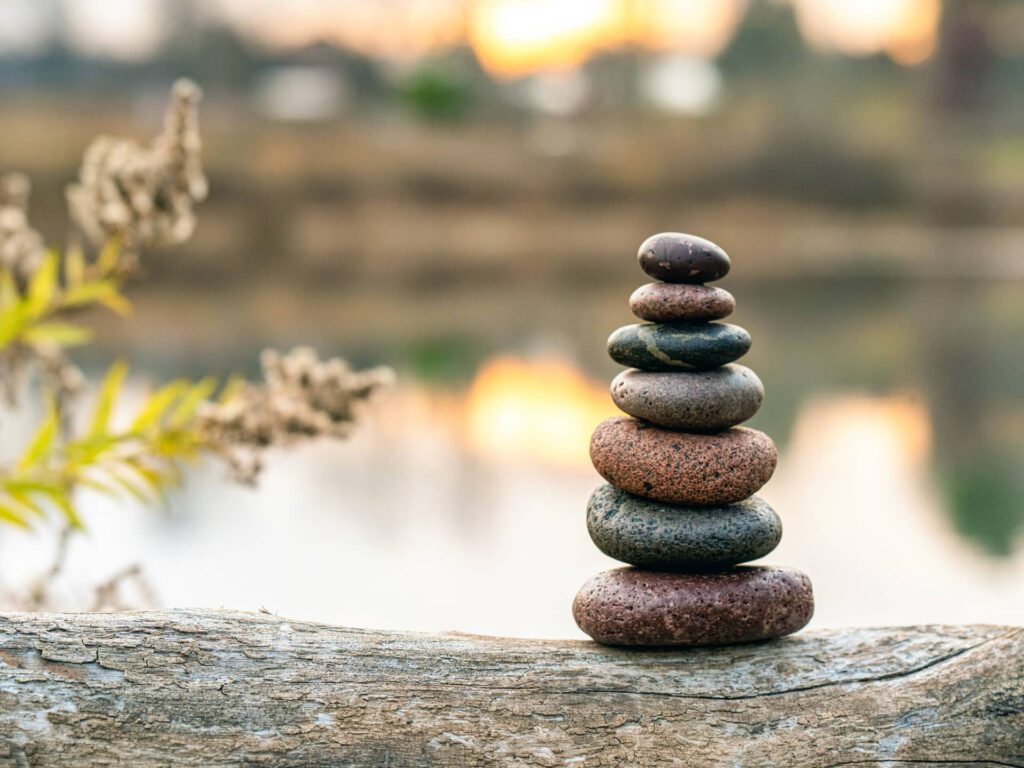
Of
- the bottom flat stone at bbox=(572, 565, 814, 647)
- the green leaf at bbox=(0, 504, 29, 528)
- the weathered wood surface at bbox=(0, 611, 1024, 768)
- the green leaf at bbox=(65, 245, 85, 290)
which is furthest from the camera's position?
the green leaf at bbox=(65, 245, 85, 290)

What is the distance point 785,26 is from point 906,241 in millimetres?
9893

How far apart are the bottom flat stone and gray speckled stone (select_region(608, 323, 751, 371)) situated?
1.57 ft

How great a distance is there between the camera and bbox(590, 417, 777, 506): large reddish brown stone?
257 centimetres

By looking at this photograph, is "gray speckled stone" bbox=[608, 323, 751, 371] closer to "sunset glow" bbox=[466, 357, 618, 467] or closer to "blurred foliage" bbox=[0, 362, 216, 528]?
"blurred foliage" bbox=[0, 362, 216, 528]

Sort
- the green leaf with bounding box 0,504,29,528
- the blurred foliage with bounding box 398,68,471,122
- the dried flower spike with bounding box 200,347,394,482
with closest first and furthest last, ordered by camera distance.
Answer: the green leaf with bounding box 0,504,29,528, the dried flower spike with bounding box 200,347,394,482, the blurred foliage with bounding box 398,68,471,122

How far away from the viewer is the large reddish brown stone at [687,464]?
2.57m

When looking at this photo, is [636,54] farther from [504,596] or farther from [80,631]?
[80,631]

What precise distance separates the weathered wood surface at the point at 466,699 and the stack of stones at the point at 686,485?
0.10 m

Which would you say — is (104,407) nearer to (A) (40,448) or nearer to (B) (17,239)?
(A) (40,448)

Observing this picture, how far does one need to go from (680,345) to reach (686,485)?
314 mm

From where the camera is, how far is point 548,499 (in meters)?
8.46

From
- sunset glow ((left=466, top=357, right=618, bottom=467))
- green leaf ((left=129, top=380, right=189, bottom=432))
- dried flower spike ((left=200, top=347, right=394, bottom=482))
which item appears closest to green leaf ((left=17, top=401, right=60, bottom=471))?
green leaf ((left=129, top=380, right=189, bottom=432))

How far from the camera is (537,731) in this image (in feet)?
7.81

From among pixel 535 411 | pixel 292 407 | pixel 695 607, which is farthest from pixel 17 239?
pixel 535 411
